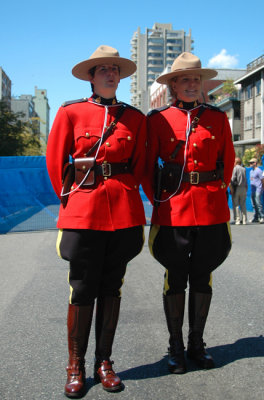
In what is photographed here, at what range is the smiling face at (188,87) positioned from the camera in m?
3.52

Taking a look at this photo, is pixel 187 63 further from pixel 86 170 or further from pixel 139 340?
pixel 139 340

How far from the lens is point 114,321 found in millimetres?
3256

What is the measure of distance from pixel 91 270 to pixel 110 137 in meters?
0.89

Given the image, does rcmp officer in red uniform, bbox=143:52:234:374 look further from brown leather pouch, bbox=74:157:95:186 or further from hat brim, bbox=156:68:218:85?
brown leather pouch, bbox=74:157:95:186

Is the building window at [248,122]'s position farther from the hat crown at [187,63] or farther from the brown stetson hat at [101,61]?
the brown stetson hat at [101,61]

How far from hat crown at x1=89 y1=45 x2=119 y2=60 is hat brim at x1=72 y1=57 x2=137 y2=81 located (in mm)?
23

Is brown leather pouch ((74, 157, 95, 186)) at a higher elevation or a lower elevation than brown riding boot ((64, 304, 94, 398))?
higher

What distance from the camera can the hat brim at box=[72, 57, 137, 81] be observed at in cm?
326

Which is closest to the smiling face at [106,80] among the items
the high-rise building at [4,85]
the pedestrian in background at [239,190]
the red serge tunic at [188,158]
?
the red serge tunic at [188,158]

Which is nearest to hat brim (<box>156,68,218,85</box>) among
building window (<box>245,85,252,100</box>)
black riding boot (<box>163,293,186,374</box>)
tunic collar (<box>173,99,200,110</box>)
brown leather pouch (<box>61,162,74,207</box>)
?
tunic collar (<box>173,99,200,110</box>)

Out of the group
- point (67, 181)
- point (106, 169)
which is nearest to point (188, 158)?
point (106, 169)

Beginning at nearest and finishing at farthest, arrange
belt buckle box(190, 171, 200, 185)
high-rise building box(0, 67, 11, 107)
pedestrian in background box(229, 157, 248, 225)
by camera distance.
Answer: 1. belt buckle box(190, 171, 200, 185)
2. pedestrian in background box(229, 157, 248, 225)
3. high-rise building box(0, 67, 11, 107)

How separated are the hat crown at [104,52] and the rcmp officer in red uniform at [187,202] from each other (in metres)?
0.48

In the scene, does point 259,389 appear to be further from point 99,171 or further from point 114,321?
point 99,171
